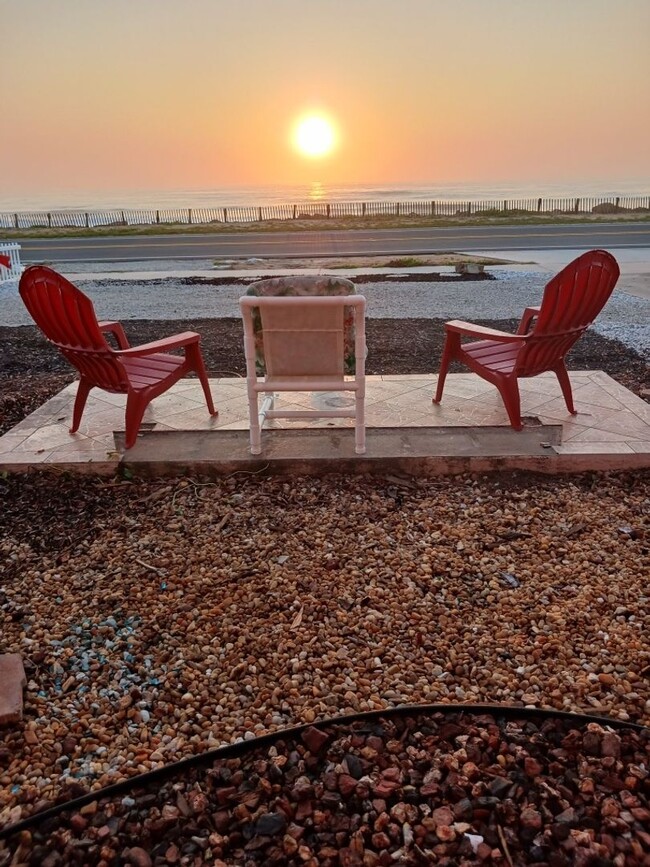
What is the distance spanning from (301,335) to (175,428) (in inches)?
45.7

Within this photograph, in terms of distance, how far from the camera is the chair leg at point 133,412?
3797mm

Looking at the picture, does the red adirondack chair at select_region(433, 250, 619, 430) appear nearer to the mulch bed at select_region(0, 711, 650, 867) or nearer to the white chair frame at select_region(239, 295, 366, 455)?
the white chair frame at select_region(239, 295, 366, 455)

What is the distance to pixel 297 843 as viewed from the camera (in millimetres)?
1683

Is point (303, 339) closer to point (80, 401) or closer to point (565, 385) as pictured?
point (80, 401)

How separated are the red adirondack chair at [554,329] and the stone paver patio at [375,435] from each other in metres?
0.33

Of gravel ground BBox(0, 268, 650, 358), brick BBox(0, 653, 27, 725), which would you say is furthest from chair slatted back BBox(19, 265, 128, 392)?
gravel ground BBox(0, 268, 650, 358)

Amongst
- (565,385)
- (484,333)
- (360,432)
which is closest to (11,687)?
(360,432)

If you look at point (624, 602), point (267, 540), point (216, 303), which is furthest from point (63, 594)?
point (216, 303)

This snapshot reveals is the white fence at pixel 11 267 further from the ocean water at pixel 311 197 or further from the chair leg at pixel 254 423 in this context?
the ocean water at pixel 311 197

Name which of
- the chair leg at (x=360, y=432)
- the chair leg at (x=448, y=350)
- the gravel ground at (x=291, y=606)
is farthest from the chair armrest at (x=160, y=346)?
the chair leg at (x=448, y=350)

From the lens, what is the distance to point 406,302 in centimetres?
1038

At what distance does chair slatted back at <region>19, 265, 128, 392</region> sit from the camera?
11.8 feet

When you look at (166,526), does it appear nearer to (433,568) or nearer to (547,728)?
(433,568)

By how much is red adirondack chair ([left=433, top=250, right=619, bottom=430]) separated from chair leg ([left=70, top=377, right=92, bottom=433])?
2400mm
